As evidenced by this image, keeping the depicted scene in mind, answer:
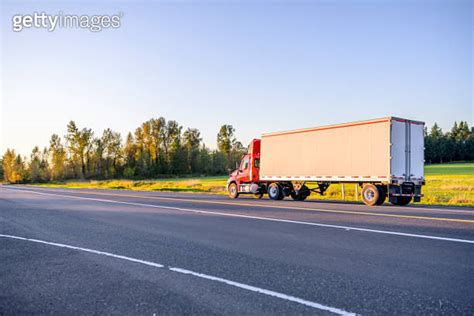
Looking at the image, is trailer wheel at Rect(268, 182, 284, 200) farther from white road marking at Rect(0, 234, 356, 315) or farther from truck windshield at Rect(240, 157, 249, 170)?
white road marking at Rect(0, 234, 356, 315)

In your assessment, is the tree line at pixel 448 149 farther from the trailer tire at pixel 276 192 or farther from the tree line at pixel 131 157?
the trailer tire at pixel 276 192

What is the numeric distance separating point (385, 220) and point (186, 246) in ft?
19.4

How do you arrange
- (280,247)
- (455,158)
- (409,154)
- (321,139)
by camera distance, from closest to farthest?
(280,247) < (409,154) < (321,139) < (455,158)

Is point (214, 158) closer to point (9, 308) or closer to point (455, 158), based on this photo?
point (455, 158)

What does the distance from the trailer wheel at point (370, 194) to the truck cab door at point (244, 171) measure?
7.83 meters

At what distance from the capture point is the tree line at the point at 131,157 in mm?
93688

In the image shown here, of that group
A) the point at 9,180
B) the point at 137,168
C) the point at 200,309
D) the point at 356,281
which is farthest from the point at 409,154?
the point at 9,180

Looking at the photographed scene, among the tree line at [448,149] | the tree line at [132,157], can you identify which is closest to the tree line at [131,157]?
the tree line at [132,157]

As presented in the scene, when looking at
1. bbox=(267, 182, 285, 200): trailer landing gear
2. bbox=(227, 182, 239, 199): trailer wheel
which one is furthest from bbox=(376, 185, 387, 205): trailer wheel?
bbox=(227, 182, 239, 199): trailer wheel

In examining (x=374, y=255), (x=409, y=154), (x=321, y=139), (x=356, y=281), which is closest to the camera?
(x=356, y=281)

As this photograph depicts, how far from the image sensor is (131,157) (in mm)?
97438

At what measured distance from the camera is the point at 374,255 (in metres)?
6.35

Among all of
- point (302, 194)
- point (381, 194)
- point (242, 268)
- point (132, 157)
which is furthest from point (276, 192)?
point (132, 157)

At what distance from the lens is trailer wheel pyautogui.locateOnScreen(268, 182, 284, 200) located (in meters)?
21.9
